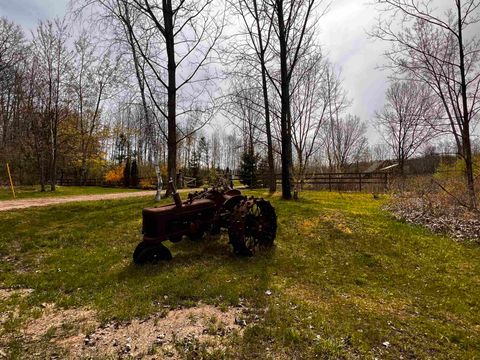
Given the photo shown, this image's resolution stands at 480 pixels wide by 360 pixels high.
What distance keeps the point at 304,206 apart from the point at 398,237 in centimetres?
337

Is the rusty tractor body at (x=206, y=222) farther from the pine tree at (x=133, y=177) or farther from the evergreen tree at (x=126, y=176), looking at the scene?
the evergreen tree at (x=126, y=176)

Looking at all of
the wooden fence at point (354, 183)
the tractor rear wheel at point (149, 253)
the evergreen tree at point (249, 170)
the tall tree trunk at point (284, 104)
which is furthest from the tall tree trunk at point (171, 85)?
the evergreen tree at point (249, 170)

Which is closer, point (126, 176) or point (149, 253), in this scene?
point (149, 253)

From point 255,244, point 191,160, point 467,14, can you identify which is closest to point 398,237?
point 255,244

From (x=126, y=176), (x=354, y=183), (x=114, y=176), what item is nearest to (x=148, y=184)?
(x=126, y=176)

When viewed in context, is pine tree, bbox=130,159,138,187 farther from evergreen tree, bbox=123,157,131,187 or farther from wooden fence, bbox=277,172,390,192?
wooden fence, bbox=277,172,390,192

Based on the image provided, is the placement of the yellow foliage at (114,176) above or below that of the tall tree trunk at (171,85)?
below

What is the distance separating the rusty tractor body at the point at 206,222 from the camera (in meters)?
5.91

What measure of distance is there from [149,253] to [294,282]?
108 inches

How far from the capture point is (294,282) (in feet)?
17.9

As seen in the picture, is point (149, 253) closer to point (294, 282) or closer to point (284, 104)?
point (294, 282)

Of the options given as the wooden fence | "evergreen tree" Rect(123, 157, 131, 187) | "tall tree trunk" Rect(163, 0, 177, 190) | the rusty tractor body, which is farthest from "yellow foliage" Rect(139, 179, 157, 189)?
the rusty tractor body

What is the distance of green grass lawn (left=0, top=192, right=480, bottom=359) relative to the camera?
144 inches

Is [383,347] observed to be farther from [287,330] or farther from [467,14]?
[467,14]
